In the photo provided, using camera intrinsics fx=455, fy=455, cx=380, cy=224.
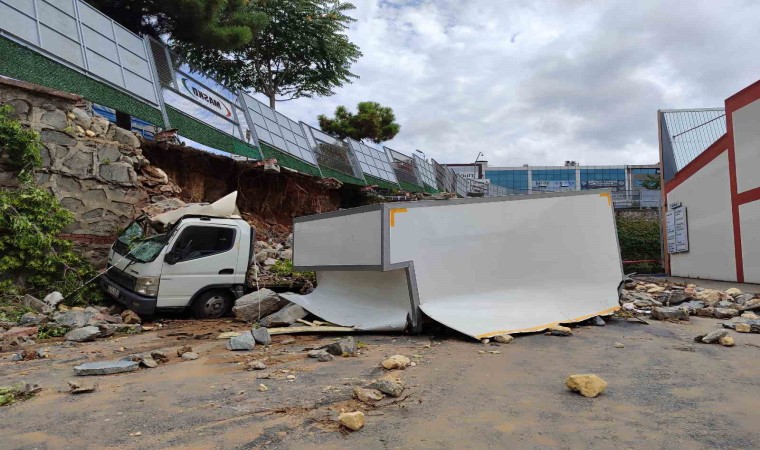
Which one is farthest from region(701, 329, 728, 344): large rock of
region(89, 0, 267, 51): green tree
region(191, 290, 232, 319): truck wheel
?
region(89, 0, 267, 51): green tree

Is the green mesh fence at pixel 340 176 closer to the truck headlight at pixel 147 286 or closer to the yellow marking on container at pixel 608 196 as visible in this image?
the truck headlight at pixel 147 286

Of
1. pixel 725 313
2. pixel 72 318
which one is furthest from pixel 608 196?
pixel 72 318

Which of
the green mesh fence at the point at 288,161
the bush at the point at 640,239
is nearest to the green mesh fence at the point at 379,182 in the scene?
the green mesh fence at the point at 288,161

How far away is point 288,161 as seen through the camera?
51.8ft

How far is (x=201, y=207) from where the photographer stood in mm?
8641

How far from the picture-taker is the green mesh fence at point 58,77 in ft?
27.2

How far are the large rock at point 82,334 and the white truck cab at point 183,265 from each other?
3.90ft

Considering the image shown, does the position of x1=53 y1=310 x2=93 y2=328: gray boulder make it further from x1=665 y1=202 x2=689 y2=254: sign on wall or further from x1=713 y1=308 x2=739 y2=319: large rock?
x1=665 y1=202 x2=689 y2=254: sign on wall

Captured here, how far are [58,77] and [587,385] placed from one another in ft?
34.4

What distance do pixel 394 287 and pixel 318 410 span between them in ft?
10.1

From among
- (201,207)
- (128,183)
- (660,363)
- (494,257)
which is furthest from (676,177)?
(128,183)

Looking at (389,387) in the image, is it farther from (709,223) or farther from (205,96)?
(709,223)

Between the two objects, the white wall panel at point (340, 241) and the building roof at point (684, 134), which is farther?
the building roof at point (684, 134)

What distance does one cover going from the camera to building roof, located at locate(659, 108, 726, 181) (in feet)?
55.8
